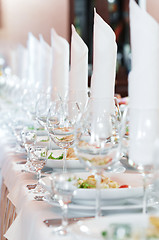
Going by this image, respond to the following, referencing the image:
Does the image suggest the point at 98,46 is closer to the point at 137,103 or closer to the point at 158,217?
the point at 137,103

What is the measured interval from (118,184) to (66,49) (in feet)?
5.02

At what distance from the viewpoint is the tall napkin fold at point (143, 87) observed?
1.11 meters

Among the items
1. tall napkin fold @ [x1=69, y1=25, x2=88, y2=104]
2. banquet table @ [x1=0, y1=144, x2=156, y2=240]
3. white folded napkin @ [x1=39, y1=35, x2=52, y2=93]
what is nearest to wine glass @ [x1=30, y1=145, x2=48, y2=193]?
A: banquet table @ [x1=0, y1=144, x2=156, y2=240]

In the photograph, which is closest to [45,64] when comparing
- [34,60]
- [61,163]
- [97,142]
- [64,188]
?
[34,60]

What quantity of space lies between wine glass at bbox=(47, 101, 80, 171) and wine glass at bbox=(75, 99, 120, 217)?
0.99 feet

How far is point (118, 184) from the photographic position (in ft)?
4.43

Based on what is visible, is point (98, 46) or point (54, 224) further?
point (98, 46)

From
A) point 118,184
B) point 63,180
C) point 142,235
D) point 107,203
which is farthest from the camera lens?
point 118,184

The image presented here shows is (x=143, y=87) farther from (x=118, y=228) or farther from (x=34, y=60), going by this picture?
(x=34, y=60)

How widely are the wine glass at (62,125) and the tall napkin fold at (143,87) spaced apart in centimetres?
35

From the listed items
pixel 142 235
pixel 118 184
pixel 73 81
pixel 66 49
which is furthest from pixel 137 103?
pixel 66 49

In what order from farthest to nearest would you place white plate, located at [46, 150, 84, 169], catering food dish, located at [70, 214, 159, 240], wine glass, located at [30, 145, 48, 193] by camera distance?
1. white plate, located at [46, 150, 84, 169]
2. wine glass, located at [30, 145, 48, 193]
3. catering food dish, located at [70, 214, 159, 240]

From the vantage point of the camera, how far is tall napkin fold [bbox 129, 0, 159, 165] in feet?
3.65

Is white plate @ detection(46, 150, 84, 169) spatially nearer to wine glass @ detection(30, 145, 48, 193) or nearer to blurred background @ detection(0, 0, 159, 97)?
wine glass @ detection(30, 145, 48, 193)
